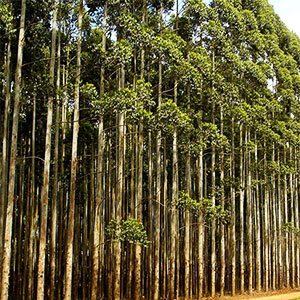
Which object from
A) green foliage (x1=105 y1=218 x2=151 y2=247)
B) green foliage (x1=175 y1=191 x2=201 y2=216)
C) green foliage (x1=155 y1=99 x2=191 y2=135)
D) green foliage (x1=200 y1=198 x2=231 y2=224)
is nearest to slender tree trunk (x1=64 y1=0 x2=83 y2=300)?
green foliage (x1=105 y1=218 x2=151 y2=247)

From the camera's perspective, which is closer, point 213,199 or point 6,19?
point 6,19

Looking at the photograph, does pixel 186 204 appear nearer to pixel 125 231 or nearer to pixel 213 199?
pixel 213 199

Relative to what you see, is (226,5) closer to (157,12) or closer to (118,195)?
(157,12)

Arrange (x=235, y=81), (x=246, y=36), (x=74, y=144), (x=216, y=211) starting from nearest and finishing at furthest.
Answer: (x=74, y=144) → (x=216, y=211) → (x=235, y=81) → (x=246, y=36)

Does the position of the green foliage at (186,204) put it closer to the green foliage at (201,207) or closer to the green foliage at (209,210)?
the green foliage at (201,207)

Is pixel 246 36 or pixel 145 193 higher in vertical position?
pixel 246 36

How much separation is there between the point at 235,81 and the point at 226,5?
2962 mm

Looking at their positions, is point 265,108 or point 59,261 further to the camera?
point 265,108

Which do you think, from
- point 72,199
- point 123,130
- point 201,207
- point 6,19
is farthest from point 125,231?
point 6,19

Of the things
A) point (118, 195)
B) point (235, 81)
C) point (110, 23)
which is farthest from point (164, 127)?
point (235, 81)

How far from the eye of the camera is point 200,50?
16359mm

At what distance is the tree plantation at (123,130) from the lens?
1136 centimetres

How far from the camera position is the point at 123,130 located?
12.8m

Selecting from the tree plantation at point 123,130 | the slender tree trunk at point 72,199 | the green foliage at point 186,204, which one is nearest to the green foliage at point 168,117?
the tree plantation at point 123,130
